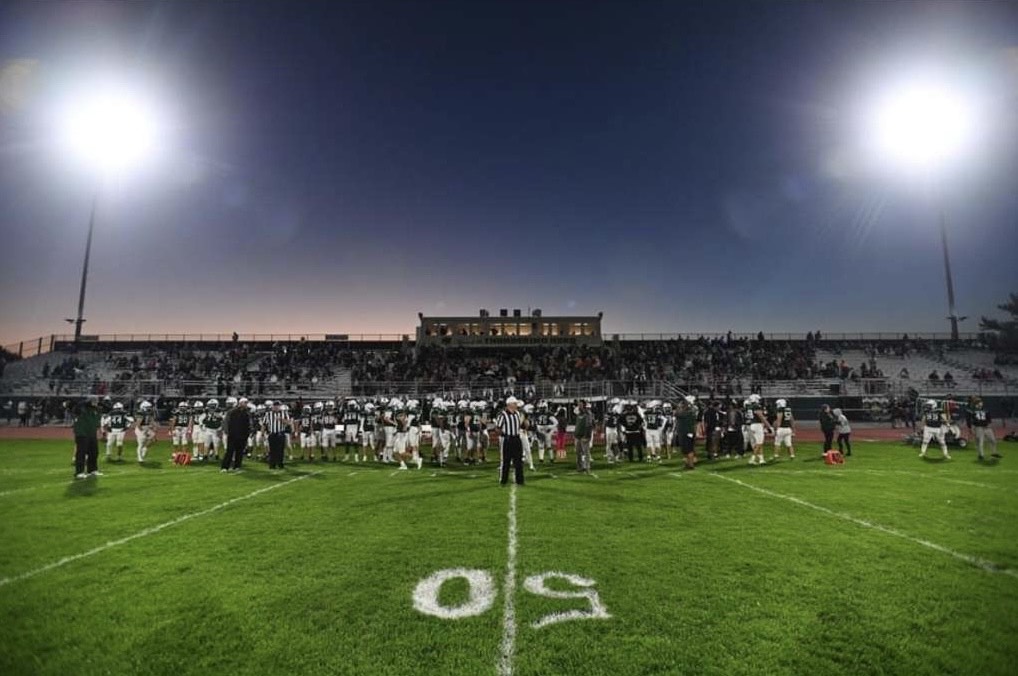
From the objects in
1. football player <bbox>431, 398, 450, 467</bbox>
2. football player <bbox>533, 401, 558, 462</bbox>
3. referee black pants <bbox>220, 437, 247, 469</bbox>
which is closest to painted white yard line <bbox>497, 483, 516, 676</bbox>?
football player <bbox>431, 398, 450, 467</bbox>

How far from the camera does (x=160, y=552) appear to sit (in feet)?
22.0

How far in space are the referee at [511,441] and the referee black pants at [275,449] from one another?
289 inches

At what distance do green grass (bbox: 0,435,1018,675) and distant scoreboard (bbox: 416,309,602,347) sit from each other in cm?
3241

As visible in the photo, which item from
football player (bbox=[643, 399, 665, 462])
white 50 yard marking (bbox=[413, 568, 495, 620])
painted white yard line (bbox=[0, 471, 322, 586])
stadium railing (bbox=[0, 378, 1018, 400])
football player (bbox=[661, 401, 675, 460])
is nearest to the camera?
white 50 yard marking (bbox=[413, 568, 495, 620])

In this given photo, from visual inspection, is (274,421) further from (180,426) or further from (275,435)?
(180,426)

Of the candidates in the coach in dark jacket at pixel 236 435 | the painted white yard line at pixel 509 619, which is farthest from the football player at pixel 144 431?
the painted white yard line at pixel 509 619

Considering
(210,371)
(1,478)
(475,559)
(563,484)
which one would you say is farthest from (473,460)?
(210,371)

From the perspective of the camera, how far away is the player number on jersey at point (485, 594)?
4.85m

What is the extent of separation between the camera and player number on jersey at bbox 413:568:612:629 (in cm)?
485

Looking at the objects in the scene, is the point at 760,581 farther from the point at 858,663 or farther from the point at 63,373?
the point at 63,373

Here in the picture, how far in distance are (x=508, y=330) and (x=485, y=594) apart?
3927cm

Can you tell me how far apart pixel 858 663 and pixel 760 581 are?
1.62 m

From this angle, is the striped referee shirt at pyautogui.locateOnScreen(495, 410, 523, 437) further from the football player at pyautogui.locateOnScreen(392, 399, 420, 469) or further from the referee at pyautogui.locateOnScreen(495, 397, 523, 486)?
the football player at pyautogui.locateOnScreen(392, 399, 420, 469)

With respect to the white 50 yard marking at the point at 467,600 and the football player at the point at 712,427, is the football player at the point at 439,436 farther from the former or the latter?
the white 50 yard marking at the point at 467,600
